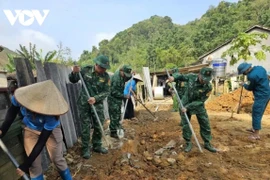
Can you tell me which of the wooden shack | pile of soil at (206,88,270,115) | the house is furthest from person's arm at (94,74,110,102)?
the house

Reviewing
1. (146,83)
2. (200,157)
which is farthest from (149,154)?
(146,83)

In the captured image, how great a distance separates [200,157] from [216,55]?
68.3 feet

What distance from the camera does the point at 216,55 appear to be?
77.3ft

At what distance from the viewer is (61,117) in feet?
13.6

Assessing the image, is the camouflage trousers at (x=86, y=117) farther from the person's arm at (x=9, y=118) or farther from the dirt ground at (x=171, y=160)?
the person's arm at (x=9, y=118)

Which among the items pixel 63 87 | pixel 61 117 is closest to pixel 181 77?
pixel 63 87

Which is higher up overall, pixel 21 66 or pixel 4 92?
pixel 21 66

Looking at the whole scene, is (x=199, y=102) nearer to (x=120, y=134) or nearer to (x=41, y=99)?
(x=120, y=134)

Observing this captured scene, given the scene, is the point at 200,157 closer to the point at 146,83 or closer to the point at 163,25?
the point at 146,83

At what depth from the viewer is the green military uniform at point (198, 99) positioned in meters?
4.45

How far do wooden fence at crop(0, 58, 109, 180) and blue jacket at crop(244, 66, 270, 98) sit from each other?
4001mm

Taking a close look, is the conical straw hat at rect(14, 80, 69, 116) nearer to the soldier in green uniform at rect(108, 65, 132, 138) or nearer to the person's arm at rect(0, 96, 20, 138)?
the person's arm at rect(0, 96, 20, 138)

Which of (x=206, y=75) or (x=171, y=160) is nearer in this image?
(x=171, y=160)

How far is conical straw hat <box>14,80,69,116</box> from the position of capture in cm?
236
